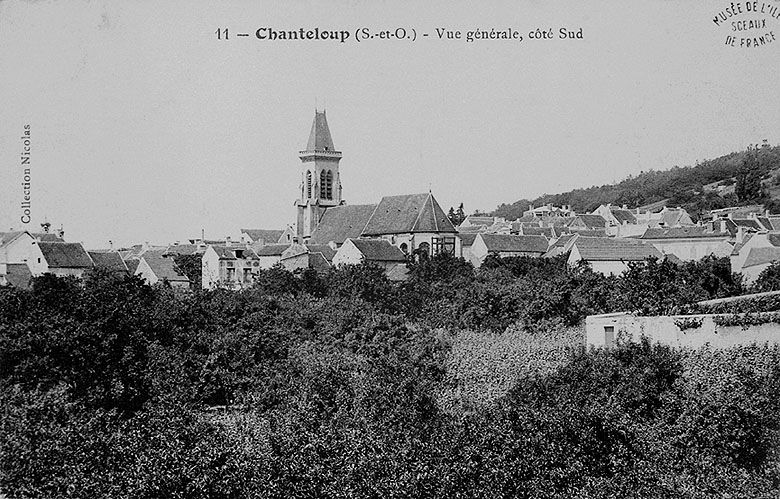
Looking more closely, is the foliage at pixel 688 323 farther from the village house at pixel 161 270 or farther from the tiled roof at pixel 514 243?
the village house at pixel 161 270

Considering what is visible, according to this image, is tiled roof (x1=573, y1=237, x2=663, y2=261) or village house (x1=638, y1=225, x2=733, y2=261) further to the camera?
village house (x1=638, y1=225, x2=733, y2=261)

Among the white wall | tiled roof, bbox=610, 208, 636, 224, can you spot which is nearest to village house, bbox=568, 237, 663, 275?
the white wall

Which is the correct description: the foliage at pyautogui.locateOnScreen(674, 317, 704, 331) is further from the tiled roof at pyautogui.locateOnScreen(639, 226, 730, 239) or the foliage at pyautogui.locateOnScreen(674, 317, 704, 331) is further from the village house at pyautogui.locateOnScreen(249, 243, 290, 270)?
the village house at pyautogui.locateOnScreen(249, 243, 290, 270)

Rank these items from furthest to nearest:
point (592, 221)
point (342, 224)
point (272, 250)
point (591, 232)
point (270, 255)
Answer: point (592, 221) < point (591, 232) < point (342, 224) < point (272, 250) < point (270, 255)

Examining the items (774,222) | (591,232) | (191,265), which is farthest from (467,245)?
(774,222)

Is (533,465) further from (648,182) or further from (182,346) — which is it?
(648,182)

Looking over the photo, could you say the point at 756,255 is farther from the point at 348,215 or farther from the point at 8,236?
the point at 8,236

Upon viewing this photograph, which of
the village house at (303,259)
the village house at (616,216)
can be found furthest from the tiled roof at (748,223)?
the village house at (303,259)
